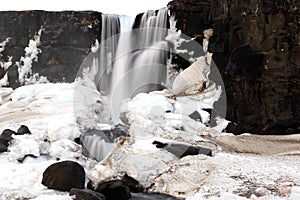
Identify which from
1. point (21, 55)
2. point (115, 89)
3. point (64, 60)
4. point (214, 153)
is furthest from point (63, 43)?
point (214, 153)

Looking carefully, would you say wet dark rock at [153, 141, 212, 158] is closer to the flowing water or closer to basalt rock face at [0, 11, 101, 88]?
the flowing water

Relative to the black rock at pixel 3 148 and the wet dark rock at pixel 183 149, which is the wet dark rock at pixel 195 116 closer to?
the wet dark rock at pixel 183 149

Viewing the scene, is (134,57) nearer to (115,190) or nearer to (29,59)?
(29,59)

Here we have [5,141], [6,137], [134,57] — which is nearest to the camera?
[5,141]

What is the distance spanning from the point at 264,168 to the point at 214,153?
1.52 m

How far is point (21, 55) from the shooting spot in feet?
66.1

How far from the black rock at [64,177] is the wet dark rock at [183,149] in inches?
82.7

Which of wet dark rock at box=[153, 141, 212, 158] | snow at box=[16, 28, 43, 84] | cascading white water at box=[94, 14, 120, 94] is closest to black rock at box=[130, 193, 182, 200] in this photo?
wet dark rock at box=[153, 141, 212, 158]

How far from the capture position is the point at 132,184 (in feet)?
24.5

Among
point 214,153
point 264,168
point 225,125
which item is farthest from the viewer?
point 225,125

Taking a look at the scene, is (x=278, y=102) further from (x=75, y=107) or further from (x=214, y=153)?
(x=75, y=107)

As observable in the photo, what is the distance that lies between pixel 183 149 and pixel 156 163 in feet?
2.99

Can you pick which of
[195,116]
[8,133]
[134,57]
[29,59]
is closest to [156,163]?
[195,116]

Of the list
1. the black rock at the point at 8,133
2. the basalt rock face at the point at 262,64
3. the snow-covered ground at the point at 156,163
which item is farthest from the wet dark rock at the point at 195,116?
the black rock at the point at 8,133
